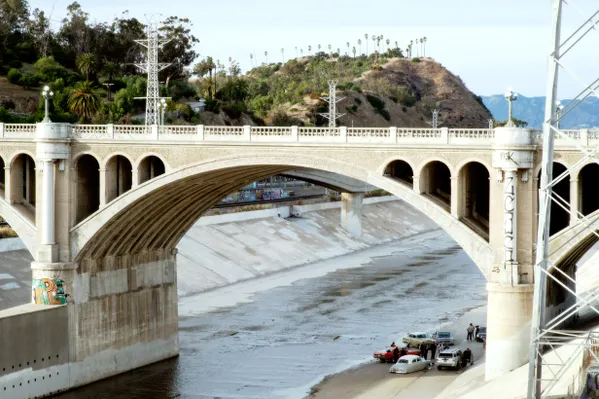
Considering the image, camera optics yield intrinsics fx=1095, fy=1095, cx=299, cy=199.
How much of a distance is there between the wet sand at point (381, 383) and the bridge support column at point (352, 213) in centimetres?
7565

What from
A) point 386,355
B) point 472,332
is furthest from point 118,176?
point 472,332

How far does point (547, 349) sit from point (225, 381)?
20.8 metres

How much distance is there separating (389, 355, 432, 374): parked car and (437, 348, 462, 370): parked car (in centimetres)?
120

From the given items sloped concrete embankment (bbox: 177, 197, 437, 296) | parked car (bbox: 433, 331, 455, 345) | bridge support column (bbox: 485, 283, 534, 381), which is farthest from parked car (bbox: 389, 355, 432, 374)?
sloped concrete embankment (bbox: 177, 197, 437, 296)

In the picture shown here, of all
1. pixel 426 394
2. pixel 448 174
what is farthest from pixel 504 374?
pixel 448 174

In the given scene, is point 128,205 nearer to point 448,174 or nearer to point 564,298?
point 448,174

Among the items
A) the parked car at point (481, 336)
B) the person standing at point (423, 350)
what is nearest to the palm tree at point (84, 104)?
the parked car at point (481, 336)

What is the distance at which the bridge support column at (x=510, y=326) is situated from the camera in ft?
180

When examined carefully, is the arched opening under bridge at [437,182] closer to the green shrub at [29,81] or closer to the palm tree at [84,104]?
the palm tree at [84,104]

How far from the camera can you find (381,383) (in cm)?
6594

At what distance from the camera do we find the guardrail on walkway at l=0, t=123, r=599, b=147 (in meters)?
56.4

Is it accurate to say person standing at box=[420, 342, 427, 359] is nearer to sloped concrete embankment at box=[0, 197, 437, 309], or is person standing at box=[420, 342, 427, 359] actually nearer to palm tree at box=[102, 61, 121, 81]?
sloped concrete embankment at box=[0, 197, 437, 309]

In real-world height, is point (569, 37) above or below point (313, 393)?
above

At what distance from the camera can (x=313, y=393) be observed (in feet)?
213
